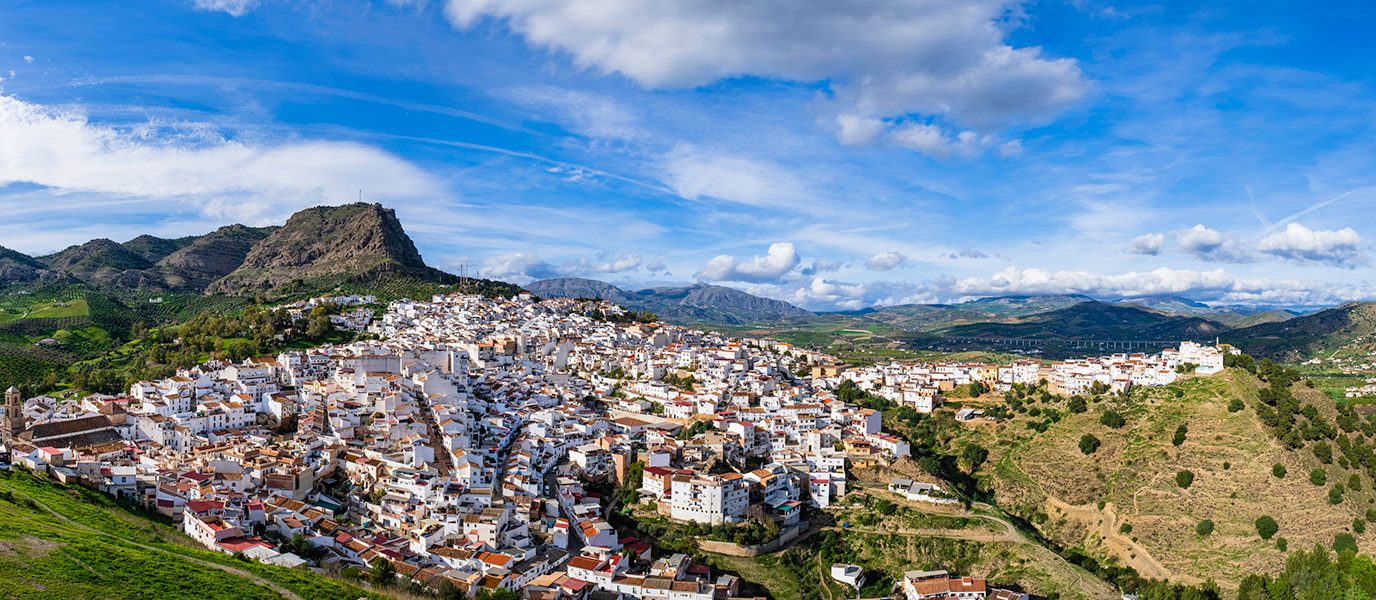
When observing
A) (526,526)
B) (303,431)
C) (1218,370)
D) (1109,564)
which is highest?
(1218,370)

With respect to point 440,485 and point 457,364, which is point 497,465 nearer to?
point 440,485

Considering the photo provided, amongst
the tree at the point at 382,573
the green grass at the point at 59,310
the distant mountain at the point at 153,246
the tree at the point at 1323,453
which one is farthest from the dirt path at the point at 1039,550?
the distant mountain at the point at 153,246

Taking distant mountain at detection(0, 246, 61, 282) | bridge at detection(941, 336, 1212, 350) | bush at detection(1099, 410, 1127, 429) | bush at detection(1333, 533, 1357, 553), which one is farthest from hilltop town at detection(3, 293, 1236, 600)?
bridge at detection(941, 336, 1212, 350)

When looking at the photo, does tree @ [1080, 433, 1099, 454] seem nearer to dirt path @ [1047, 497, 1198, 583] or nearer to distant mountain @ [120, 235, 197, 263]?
dirt path @ [1047, 497, 1198, 583]

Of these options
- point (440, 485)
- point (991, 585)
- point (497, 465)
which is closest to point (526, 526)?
point (440, 485)

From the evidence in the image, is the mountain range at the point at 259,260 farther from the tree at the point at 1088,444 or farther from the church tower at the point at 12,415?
the tree at the point at 1088,444

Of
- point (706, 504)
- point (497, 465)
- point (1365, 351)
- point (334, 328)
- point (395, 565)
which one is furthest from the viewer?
point (1365, 351)
